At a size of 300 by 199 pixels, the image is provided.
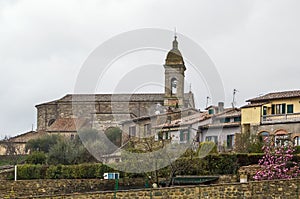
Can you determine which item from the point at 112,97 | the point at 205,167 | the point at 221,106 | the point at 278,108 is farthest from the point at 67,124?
the point at 205,167

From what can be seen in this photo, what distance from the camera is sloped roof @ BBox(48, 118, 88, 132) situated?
3108 inches

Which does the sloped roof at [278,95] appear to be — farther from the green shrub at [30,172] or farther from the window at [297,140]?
the green shrub at [30,172]

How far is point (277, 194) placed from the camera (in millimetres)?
21719

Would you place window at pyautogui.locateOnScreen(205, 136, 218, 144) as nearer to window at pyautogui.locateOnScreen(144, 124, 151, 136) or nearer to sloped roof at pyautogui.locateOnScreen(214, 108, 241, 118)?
sloped roof at pyautogui.locateOnScreen(214, 108, 241, 118)

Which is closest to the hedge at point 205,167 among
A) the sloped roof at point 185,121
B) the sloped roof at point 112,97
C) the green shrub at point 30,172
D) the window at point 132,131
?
the green shrub at point 30,172

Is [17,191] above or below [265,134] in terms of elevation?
below

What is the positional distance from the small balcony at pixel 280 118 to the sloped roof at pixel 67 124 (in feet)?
122

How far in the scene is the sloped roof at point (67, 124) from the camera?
7894 centimetres

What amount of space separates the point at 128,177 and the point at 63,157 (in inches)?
809

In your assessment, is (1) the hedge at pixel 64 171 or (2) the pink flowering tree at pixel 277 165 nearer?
(2) the pink flowering tree at pixel 277 165

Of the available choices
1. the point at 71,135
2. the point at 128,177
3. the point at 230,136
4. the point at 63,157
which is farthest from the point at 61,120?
the point at 128,177

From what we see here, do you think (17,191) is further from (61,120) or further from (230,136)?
(61,120)

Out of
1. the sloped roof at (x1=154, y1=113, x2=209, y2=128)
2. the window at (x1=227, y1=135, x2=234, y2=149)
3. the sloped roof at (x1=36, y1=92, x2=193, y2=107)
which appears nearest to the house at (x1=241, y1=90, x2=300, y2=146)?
the window at (x1=227, y1=135, x2=234, y2=149)

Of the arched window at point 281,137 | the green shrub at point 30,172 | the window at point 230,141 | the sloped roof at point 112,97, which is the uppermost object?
the sloped roof at point 112,97
